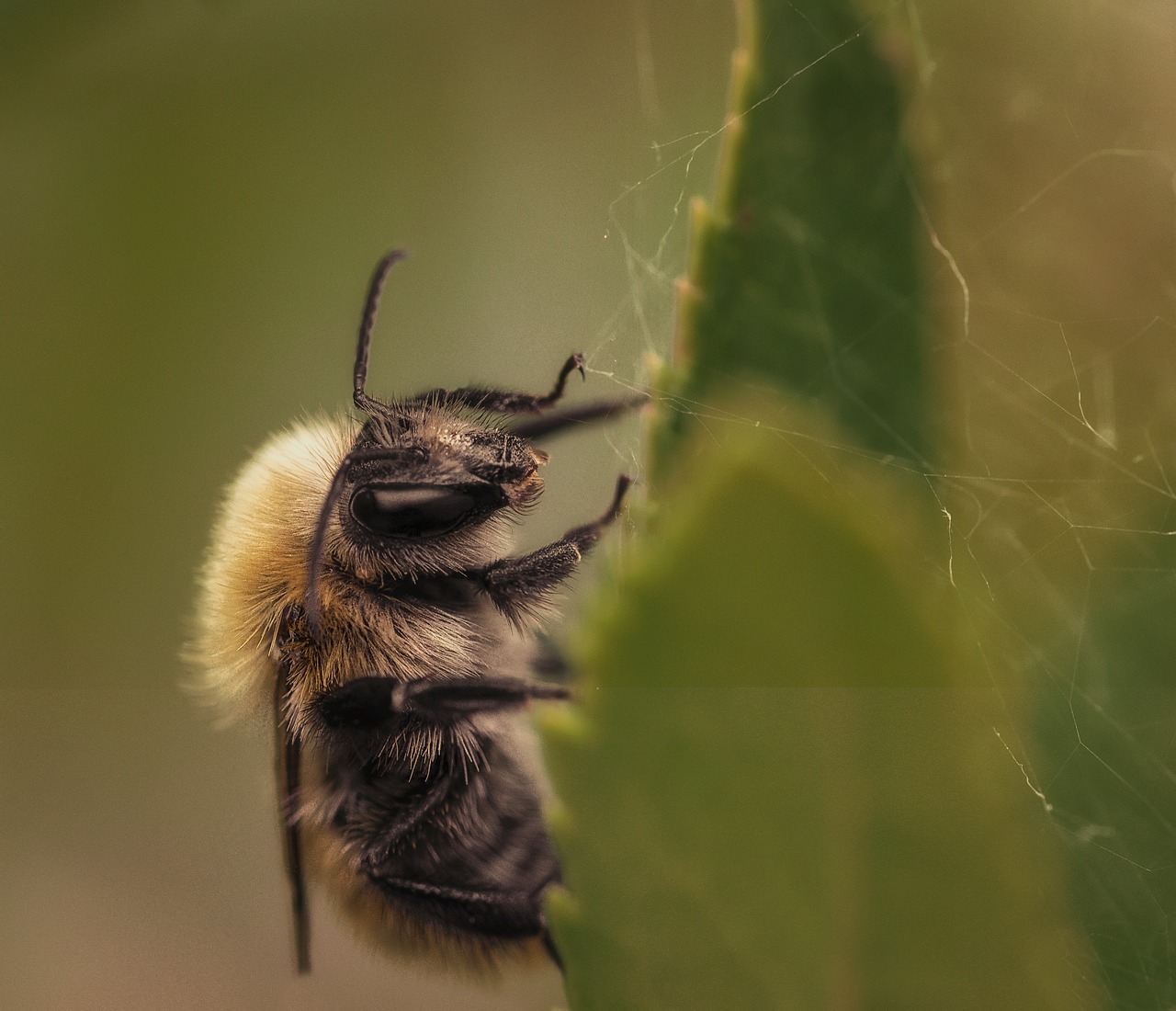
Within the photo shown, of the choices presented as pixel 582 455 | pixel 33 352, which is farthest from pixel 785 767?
pixel 33 352

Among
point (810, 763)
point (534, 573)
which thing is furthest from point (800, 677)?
point (534, 573)

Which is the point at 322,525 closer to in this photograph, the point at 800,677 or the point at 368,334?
the point at 368,334

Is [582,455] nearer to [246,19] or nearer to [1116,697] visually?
[1116,697]

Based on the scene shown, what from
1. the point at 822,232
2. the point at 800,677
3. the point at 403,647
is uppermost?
the point at 822,232

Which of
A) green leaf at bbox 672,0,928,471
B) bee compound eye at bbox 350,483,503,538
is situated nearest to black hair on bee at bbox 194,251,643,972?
bee compound eye at bbox 350,483,503,538

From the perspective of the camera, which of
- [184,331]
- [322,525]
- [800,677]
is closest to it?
[800,677]

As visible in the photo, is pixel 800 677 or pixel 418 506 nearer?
pixel 800 677
